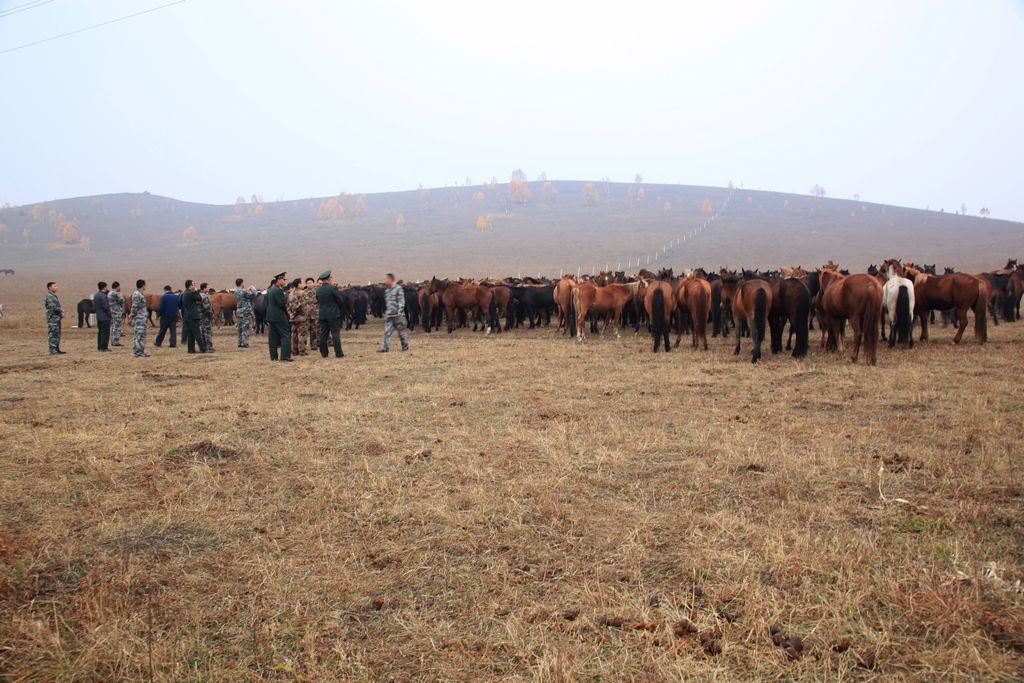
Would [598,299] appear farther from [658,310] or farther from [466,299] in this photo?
[466,299]

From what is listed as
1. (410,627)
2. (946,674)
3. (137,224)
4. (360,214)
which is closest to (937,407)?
(946,674)

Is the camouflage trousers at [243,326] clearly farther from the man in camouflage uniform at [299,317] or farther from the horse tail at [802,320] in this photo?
the horse tail at [802,320]

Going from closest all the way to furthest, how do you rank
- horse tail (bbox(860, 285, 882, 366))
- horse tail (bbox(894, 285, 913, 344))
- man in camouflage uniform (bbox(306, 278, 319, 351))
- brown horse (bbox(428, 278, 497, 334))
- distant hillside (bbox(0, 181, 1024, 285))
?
1. horse tail (bbox(860, 285, 882, 366))
2. horse tail (bbox(894, 285, 913, 344))
3. man in camouflage uniform (bbox(306, 278, 319, 351))
4. brown horse (bbox(428, 278, 497, 334))
5. distant hillside (bbox(0, 181, 1024, 285))

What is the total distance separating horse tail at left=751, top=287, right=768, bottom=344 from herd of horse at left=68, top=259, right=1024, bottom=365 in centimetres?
2

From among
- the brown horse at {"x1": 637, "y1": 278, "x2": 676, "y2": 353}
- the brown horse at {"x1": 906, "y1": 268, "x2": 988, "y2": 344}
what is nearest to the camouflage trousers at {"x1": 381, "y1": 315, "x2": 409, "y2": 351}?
the brown horse at {"x1": 637, "y1": 278, "x2": 676, "y2": 353}

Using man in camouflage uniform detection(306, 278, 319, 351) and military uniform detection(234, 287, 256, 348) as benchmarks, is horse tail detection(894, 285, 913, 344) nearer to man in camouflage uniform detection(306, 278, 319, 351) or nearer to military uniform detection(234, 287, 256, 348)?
man in camouflage uniform detection(306, 278, 319, 351)

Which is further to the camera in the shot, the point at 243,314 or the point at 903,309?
the point at 243,314

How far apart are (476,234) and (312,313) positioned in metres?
75.0

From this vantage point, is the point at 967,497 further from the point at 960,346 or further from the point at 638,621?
the point at 960,346

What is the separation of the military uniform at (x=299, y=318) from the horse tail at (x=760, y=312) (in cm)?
991

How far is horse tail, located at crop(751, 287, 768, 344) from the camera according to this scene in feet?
40.9

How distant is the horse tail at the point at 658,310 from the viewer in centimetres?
1445

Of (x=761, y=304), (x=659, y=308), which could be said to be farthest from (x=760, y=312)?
(x=659, y=308)

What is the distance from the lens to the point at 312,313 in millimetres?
16516
